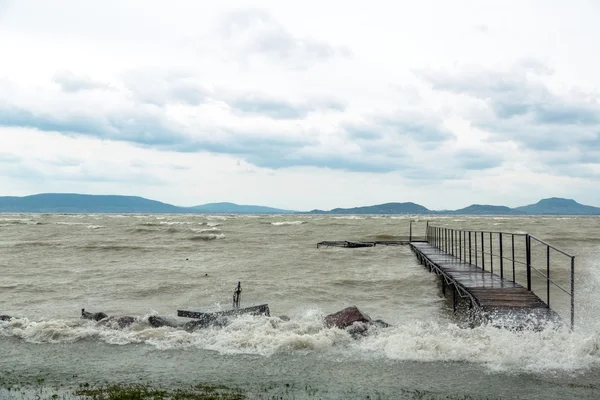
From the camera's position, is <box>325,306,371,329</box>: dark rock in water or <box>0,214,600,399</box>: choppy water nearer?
<box>0,214,600,399</box>: choppy water

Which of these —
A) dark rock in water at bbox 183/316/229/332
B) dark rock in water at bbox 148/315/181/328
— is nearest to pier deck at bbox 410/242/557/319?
dark rock in water at bbox 183/316/229/332

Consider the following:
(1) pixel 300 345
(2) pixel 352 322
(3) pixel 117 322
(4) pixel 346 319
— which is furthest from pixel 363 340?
(3) pixel 117 322

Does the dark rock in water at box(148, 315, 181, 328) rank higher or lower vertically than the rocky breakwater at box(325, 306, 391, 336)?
lower

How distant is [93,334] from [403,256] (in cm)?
2119

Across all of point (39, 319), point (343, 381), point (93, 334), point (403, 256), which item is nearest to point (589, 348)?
point (343, 381)

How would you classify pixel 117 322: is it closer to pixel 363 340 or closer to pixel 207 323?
pixel 207 323

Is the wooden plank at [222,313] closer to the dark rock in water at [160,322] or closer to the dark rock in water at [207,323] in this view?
the dark rock in water at [207,323]

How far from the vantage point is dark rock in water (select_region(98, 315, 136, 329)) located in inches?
440

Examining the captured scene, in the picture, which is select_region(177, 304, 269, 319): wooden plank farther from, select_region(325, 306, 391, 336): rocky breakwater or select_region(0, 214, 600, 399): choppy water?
select_region(325, 306, 391, 336): rocky breakwater

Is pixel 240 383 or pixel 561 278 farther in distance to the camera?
pixel 561 278

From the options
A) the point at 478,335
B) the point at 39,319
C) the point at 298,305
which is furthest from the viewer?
the point at 298,305

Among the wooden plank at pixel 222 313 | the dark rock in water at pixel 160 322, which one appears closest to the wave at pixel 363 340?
the dark rock in water at pixel 160 322

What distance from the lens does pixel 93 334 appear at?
10.6 meters

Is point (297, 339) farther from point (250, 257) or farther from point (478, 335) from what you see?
point (250, 257)
